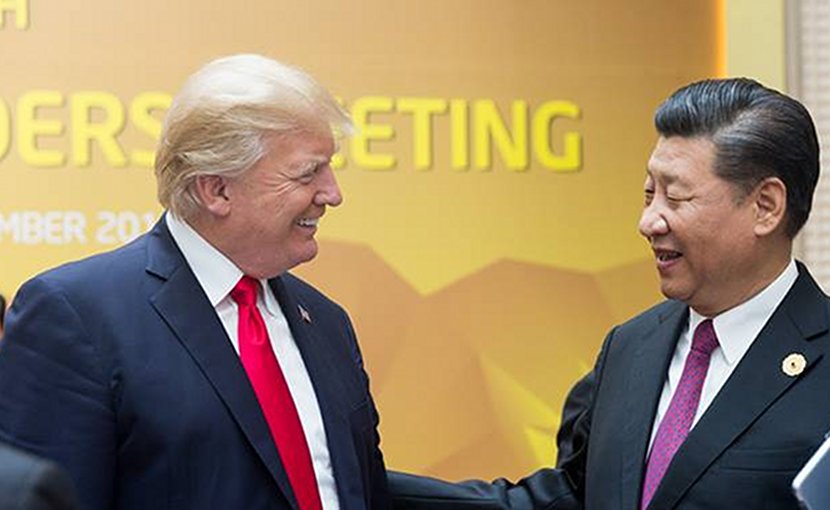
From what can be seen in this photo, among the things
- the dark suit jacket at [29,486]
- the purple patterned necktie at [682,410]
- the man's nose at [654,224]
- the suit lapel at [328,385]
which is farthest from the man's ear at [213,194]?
the dark suit jacket at [29,486]

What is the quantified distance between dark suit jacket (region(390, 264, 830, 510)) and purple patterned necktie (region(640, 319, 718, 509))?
23 mm

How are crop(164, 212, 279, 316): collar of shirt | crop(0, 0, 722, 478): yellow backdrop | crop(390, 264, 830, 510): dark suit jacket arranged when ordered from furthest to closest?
crop(0, 0, 722, 478): yellow backdrop, crop(164, 212, 279, 316): collar of shirt, crop(390, 264, 830, 510): dark suit jacket

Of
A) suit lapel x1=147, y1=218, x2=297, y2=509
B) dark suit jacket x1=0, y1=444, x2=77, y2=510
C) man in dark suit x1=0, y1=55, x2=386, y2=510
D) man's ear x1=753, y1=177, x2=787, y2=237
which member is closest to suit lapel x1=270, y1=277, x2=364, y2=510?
man in dark suit x1=0, y1=55, x2=386, y2=510

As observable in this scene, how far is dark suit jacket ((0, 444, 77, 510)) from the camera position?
1.24m

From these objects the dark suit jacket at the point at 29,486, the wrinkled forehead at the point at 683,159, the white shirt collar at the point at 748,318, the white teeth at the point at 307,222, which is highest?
the wrinkled forehead at the point at 683,159

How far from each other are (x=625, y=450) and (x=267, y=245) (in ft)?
2.45

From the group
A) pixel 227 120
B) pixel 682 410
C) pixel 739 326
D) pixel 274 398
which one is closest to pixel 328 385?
pixel 274 398

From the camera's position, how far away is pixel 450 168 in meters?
4.62

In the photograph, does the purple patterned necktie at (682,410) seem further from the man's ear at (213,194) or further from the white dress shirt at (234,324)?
the man's ear at (213,194)

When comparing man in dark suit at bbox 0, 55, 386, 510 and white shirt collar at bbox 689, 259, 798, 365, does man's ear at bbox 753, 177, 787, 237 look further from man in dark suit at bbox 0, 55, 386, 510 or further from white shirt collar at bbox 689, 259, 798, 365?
man in dark suit at bbox 0, 55, 386, 510

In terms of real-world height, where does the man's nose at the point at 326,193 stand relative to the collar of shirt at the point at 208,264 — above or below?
above

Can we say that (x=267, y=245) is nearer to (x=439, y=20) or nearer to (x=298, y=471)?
(x=298, y=471)

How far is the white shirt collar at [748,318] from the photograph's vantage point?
2674 millimetres

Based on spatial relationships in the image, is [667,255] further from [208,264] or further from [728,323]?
[208,264]
